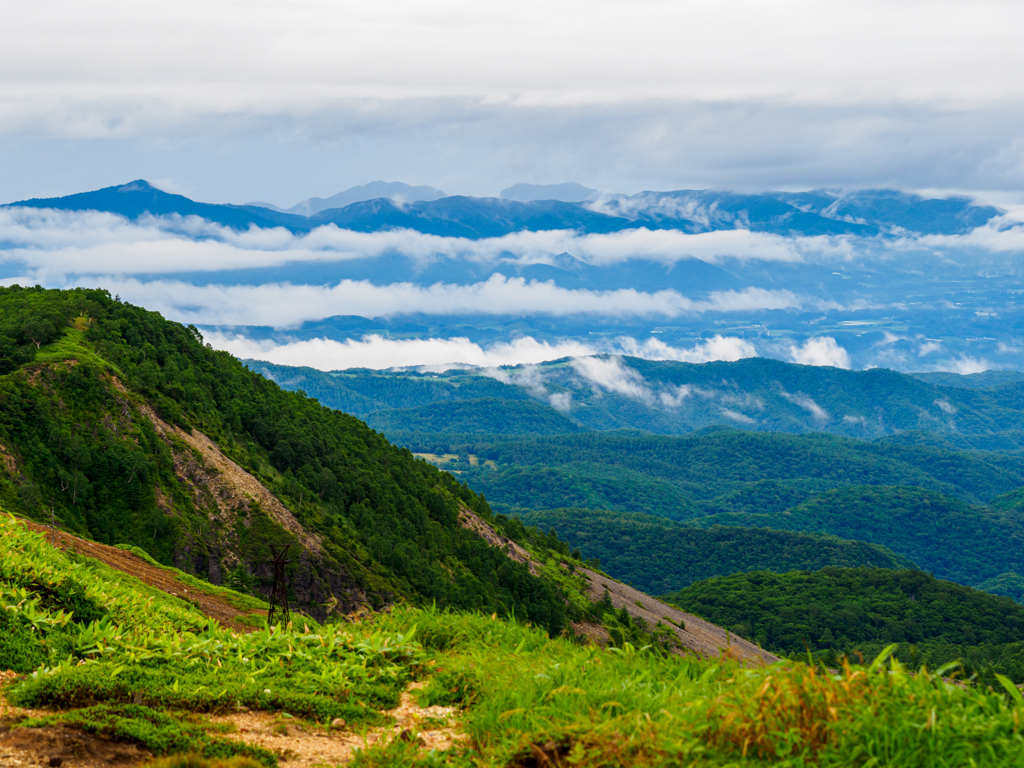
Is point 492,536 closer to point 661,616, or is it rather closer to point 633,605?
point 633,605

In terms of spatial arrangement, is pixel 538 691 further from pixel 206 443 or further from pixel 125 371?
pixel 125 371

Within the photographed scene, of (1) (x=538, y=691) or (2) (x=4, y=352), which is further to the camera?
(2) (x=4, y=352)

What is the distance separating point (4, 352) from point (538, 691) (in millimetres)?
65573

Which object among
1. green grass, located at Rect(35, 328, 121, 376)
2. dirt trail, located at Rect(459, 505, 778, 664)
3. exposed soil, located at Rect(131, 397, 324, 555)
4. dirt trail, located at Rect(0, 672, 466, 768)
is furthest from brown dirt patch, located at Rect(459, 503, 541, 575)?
dirt trail, located at Rect(0, 672, 466, 768)

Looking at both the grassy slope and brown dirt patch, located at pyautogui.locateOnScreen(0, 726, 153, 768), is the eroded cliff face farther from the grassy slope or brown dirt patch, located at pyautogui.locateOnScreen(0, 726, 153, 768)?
brown dirt patch, located at pyautogui.locateOnScreen(0, 726, 153, 768)

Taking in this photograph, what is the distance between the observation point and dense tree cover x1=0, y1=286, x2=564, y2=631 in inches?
2255

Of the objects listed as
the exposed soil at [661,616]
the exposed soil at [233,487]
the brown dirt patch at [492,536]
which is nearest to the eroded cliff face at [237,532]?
the exposed soil at [233,487]

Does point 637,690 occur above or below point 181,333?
below

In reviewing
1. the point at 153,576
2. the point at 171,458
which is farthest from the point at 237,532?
the point at 153,576

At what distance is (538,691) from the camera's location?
13.6m

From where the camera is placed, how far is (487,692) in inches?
576

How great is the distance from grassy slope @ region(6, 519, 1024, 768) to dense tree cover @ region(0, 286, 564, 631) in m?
35.6

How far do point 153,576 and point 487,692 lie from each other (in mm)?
21931

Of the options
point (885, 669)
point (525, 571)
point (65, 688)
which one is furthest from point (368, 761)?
point (525, 571)
